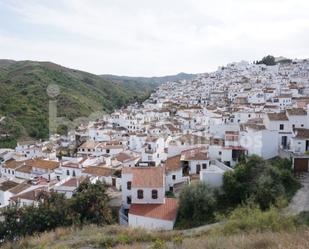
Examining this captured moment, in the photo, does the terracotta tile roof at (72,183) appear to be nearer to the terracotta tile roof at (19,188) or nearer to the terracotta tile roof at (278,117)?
the terracotta tile roof at (19,188)

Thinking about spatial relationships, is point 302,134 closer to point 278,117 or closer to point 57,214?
point 278,117

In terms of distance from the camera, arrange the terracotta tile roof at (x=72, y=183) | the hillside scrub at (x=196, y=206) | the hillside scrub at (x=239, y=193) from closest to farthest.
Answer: the hillside scrub at (x=239, y=193)
the hillside scrub at (x=196, y=206)
the terracotta tile roof at (x=72, y=183)

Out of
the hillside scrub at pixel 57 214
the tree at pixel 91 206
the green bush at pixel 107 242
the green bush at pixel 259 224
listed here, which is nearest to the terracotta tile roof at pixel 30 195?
the hillside scrub at pixel 57 214

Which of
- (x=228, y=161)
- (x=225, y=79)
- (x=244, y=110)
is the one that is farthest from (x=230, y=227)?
(x=225, y=79)

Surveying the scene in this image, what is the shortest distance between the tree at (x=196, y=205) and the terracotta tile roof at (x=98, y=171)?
962cm

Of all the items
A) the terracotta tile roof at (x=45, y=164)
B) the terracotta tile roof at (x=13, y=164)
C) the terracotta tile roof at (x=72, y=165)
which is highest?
the terracotta tile roof at (x=72, y=165)

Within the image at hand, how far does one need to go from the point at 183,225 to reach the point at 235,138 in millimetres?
9471

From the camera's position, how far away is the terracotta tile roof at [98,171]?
1029 inches

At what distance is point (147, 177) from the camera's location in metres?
20.1

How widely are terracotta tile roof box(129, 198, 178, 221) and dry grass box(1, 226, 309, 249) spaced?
6421 millimetres

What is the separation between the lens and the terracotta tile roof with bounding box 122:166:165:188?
19469 millimetres

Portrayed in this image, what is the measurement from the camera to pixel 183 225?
55.2 feet

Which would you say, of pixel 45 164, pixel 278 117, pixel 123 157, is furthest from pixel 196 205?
pixel 45 164

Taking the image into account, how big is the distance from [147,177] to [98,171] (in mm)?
7901
